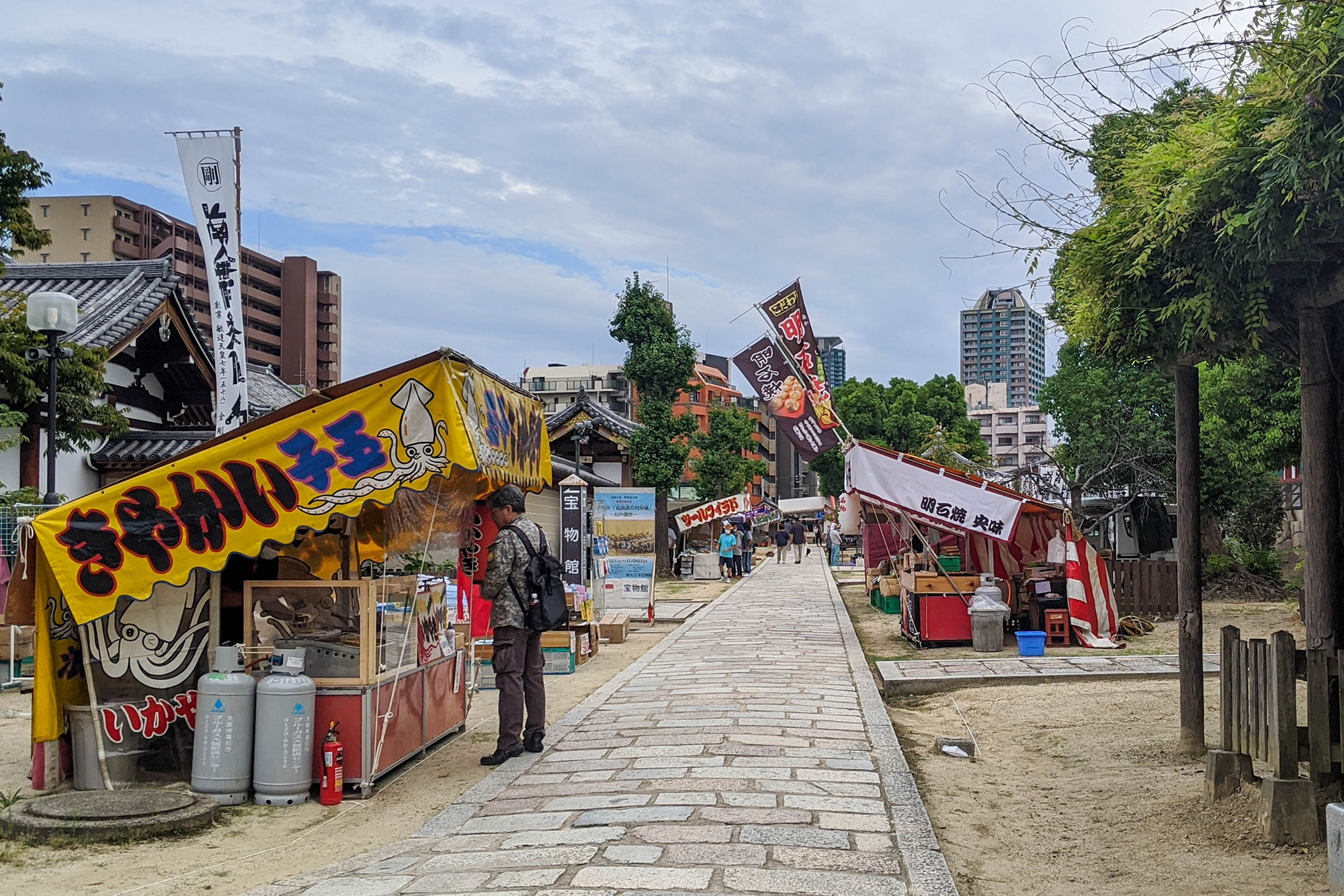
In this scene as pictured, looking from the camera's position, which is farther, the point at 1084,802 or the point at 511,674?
the point at 511,674

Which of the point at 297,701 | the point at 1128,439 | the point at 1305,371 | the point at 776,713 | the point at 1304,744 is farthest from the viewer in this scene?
the point at 1128,439

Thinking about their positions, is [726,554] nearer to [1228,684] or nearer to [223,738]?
[223,738]

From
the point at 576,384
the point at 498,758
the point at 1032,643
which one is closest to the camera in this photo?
the point at 498,758

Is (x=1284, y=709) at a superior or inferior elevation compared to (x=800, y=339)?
inferior

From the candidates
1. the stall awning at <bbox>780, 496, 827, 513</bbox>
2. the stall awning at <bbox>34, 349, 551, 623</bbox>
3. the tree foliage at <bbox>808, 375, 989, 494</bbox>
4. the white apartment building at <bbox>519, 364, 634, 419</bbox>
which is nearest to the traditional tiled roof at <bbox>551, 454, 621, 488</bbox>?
the stall awning at <bbox>34, 349, 551, 623</bbox>

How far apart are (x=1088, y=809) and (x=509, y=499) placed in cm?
443

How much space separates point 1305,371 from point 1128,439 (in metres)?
20.3

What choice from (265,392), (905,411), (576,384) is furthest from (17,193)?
(576,384)

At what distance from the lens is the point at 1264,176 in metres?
4.71

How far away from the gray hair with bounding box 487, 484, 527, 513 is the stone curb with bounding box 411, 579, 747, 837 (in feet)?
→ 6.07

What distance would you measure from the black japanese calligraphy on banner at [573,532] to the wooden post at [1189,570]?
1090 cm

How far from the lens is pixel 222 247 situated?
501 inches

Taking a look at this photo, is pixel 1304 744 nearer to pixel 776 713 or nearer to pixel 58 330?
pixel 776 713

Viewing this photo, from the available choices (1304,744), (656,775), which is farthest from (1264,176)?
(656,775)
